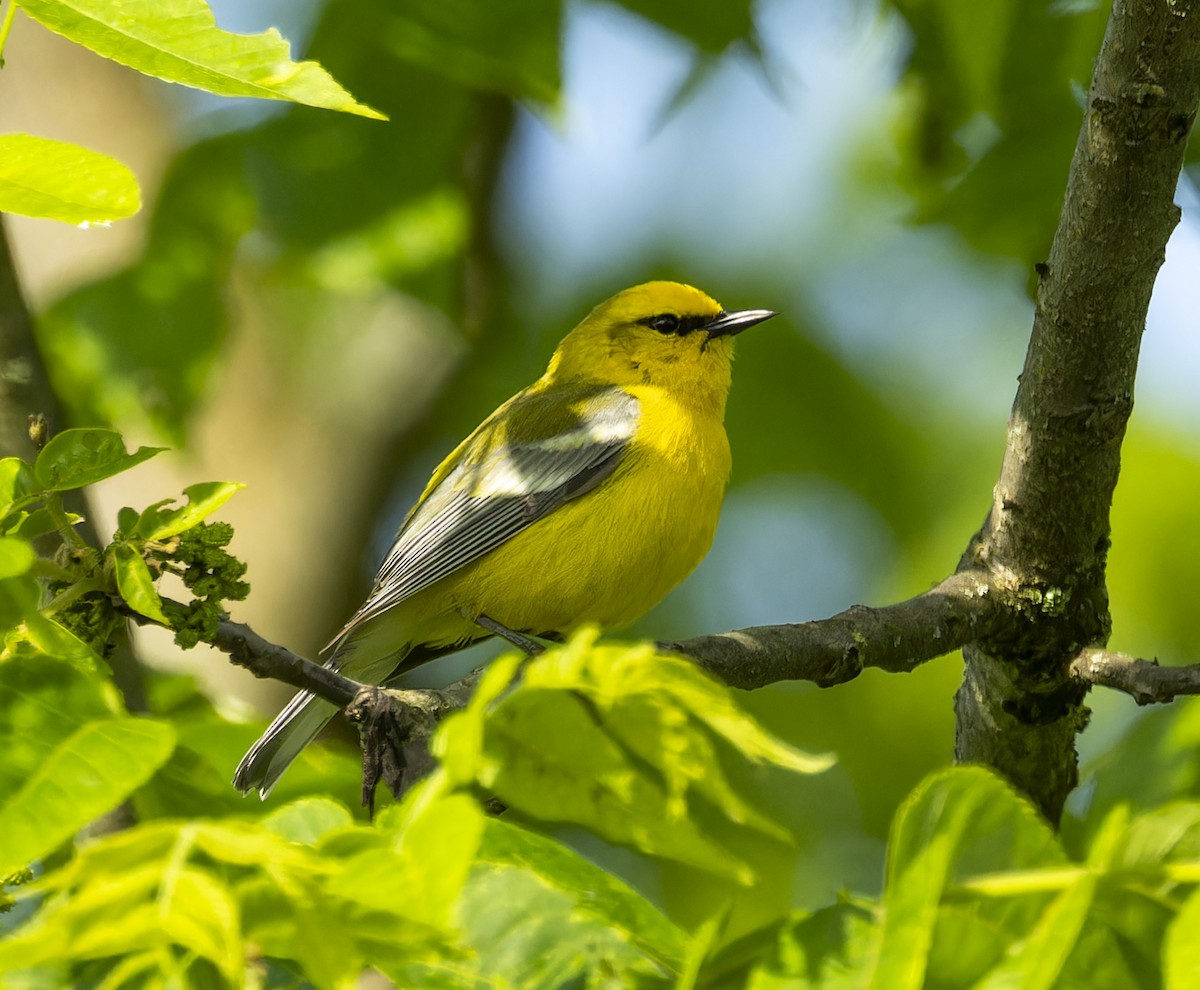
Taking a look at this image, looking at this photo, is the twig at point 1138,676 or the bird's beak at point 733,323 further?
the bird's beak at point 733,323

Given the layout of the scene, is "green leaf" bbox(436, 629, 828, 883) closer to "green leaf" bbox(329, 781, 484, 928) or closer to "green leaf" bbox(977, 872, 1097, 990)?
"green leaf" bbox(329, 781, 484, 928)

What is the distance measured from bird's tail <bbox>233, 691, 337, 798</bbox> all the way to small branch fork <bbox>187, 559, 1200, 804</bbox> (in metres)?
1.01

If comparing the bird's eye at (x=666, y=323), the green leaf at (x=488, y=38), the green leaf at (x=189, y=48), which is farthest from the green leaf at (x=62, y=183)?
the bird's eye at (x=666, y=323)

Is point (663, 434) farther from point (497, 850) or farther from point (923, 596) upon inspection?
point (497, 850)

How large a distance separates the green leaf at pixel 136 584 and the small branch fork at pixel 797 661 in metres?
0.30

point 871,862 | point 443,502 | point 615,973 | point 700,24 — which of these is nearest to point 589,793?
point 615,973

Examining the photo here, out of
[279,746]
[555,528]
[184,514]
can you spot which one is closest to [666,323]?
[555,528]

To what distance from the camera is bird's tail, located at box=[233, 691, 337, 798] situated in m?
3.73

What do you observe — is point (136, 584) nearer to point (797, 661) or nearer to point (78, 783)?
point (78, 783)

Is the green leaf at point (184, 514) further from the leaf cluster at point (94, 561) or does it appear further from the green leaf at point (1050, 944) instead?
the green leaf at point (1050, 944)

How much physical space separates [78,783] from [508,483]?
11.0 feet

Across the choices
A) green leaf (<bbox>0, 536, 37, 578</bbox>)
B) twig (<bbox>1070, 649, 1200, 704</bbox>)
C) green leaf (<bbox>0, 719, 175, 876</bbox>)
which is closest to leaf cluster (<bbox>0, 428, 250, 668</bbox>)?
green leaf (<bbox>0, 536, 37, 578</bbox>)

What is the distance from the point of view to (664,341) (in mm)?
5562

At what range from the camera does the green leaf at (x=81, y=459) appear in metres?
1.96
